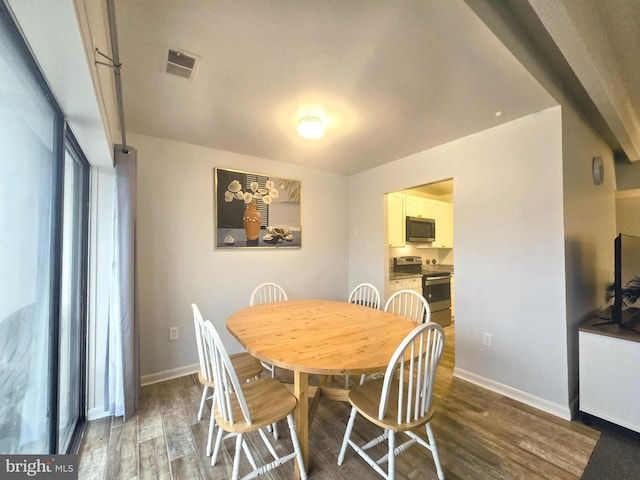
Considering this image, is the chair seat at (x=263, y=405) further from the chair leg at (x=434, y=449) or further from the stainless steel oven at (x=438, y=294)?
the stainless steel oven at (x=438, y=294)

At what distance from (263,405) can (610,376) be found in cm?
237

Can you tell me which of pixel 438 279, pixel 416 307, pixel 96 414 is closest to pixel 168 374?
pixel 96 414

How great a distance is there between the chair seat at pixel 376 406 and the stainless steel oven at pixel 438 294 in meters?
2.84

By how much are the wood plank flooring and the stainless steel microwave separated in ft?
7.99

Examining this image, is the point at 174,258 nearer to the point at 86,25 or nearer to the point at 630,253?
the point at 86,25

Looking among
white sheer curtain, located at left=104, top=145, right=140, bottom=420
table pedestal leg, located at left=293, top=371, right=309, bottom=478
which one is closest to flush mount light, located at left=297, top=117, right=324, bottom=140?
white sheer curtain, located at left=104, top=145, right=140, bottom=420

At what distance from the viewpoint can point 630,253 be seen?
213cm

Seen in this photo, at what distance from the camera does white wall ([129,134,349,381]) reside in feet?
8.26

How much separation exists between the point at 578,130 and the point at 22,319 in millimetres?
3895

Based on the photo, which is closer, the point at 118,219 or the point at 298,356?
the point at 298,356

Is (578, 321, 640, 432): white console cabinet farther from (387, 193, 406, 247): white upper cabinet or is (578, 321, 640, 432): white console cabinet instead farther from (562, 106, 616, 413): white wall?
(387, 193, 406, 247): white upper cabinet

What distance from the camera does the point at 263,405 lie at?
1391 mm

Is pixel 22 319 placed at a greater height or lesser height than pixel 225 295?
greater

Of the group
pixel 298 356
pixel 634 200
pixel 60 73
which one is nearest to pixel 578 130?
pixel 634 200
